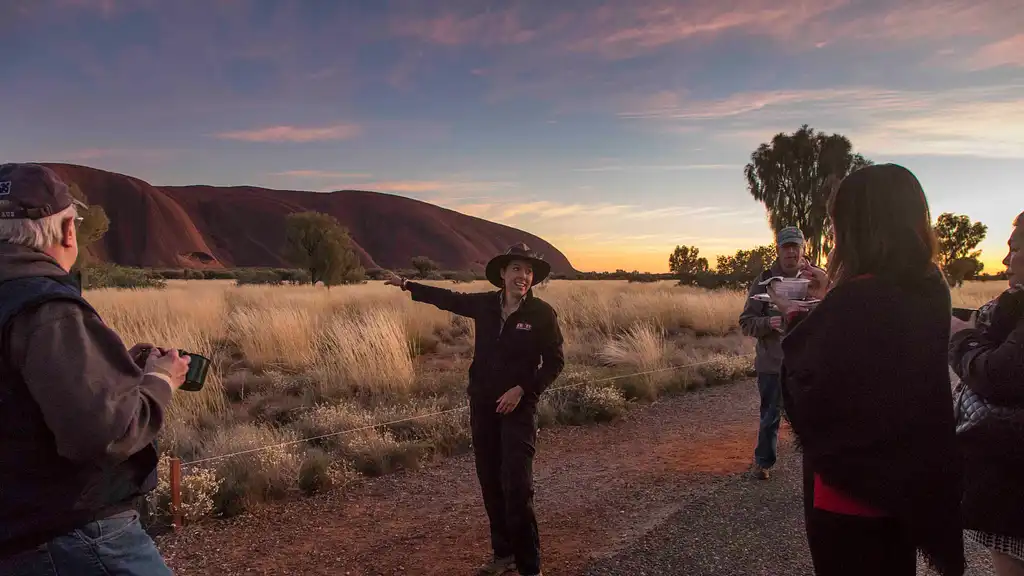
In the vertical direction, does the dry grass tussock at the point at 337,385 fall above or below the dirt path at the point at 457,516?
above

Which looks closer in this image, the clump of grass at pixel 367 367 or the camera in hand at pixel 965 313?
the camera in hand at pixel 965 313

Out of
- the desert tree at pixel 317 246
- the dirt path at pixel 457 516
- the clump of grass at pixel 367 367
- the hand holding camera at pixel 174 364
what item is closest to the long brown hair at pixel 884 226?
the hand holding camera at pixel 174 364

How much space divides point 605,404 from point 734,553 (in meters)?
4.08

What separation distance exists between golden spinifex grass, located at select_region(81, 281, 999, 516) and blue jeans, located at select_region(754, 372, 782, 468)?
8.51 feet

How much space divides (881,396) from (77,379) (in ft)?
7.15

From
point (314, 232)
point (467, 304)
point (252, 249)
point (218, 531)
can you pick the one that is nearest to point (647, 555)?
point (467, 304)

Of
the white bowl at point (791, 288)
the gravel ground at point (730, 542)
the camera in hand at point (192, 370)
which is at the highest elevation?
the white bowl at point (791, 288)

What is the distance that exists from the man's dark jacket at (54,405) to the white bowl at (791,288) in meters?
2.10

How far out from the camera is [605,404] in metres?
8.28

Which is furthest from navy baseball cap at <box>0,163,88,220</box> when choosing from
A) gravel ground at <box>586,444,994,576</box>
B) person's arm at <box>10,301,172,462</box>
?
gravel ground at <box>586,444,994,576</box>

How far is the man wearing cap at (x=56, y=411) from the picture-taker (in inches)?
63.5

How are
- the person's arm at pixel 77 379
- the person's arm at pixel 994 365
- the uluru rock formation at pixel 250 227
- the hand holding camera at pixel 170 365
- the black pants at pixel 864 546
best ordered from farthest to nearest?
the uluru rock formation at pixel 250 227 → the person's arm at pixel 994 365 → the black pants at pixel 864 546 → the hand holding camera at pixel 170 365 → the person's arm at pixel 77 379

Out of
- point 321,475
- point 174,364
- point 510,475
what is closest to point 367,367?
point 321,475

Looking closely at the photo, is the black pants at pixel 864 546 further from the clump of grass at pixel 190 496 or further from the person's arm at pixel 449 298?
the clump of grass at pixel 190 496
